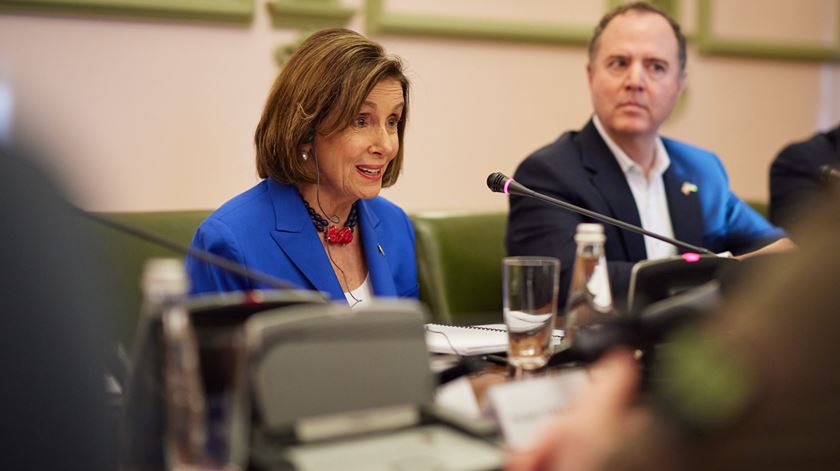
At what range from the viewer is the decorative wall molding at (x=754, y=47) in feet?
12.8

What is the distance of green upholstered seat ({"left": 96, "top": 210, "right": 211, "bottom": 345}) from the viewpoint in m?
2.23

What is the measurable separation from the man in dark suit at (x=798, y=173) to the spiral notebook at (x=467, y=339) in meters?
1.84

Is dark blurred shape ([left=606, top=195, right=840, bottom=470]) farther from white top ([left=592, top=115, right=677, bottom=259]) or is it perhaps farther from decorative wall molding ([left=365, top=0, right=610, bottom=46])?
decorative wall molding ([left=365, top=0, right=610, bottom=46])

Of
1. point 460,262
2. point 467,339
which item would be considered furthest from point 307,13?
point 467,339

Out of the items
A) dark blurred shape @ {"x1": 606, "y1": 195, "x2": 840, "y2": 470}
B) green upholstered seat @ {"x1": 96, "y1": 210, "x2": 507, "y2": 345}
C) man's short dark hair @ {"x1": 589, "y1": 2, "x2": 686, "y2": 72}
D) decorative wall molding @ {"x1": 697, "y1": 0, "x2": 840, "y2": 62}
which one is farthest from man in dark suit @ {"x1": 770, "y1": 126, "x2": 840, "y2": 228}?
dark blurred shape @ {"x1": 606, "y1": 195, "x2": 840, "y2": 470}

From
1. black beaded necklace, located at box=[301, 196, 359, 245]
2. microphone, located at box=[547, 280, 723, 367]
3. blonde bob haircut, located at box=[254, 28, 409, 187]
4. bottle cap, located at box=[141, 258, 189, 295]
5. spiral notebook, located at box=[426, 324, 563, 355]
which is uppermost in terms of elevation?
blonde bob haircut, located at box=[254, 28, 409, 187]

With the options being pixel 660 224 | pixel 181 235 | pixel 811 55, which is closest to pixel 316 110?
pixel 181 235

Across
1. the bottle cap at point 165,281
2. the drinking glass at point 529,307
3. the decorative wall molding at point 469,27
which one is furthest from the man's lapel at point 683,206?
the bottle cap at point 165,281

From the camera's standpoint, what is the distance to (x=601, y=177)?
2.75 m

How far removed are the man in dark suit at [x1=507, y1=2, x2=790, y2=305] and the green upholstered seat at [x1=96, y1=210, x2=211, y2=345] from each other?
95 cm

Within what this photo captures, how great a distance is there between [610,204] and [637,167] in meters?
0.23

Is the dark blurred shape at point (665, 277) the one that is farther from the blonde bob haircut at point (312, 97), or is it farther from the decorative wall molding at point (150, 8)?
the decorative wall molding at point (150, 8)

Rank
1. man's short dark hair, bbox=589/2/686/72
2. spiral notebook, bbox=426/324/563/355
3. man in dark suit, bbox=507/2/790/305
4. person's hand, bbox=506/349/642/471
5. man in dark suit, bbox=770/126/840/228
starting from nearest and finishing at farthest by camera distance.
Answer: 1. person's hand, bbox=506/349/642/471
2. spiral notebook, bbox=426/324/563/355
3. man in dark suit, bbox=507/2/790/305
4. man's short dark hair, bbox=589/2/686/72
5. man in dark suit, bbox=770/126/840/228

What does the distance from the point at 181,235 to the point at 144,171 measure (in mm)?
676
